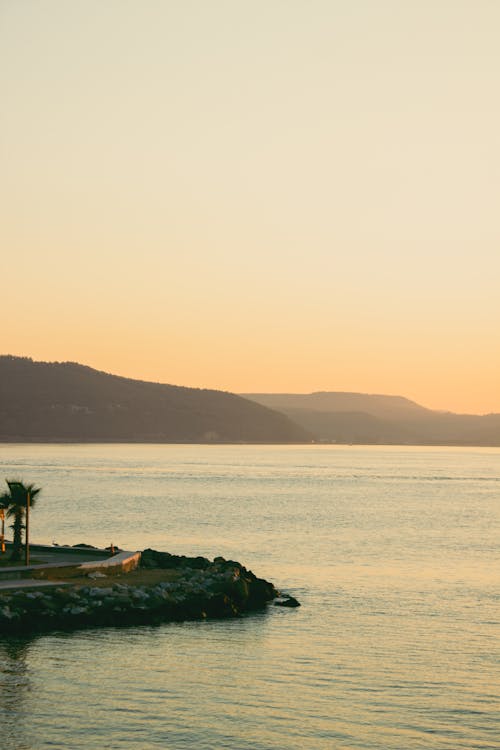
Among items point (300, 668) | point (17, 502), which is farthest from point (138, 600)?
point (17, 502)

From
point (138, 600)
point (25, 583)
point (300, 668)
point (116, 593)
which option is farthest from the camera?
point (25, 583)

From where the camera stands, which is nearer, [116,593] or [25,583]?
[116,593]

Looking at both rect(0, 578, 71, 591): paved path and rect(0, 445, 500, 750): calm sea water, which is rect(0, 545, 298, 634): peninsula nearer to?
rect(0, 578, 71, 591): paved path

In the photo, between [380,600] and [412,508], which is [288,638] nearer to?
[380,600]

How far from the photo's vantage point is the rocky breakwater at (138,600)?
118 ft

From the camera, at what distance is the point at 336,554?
64875mm

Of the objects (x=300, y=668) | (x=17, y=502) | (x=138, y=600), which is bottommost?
(x=300, y=668)

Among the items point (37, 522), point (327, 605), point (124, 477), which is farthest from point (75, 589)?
point (124, 477)

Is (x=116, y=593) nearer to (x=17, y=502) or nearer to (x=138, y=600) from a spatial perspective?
(x=138, y=600)

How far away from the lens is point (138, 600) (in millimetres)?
39156

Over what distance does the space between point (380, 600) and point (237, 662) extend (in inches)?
564

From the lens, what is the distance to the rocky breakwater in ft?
118

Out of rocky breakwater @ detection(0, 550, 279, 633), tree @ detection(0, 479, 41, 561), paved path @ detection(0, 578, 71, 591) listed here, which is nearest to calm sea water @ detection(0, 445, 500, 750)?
rocky breakwater @ detection(0, 550, 279, 633)

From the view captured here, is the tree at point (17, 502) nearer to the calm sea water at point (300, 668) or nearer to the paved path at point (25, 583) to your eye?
the paved path at point (25, 583)
